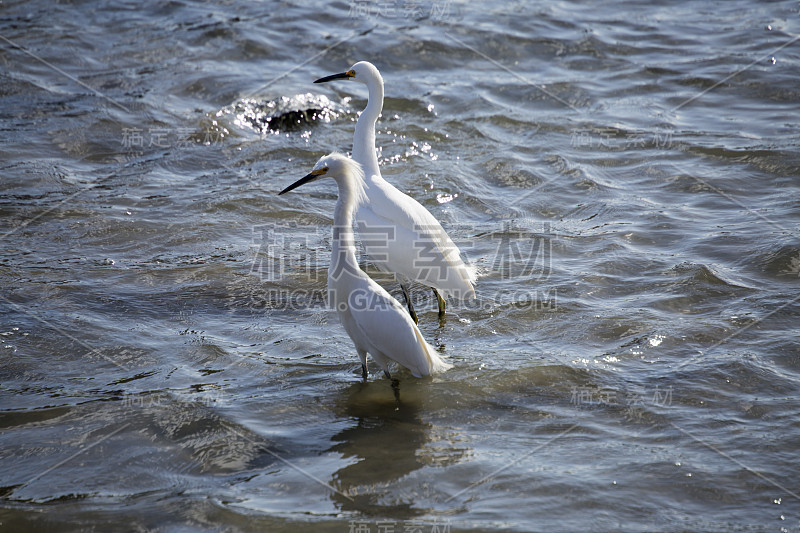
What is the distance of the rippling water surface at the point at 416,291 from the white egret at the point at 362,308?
0.26 meters

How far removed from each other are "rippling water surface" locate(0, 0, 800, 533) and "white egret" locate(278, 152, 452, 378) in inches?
10.1

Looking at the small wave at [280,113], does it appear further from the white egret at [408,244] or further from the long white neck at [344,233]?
the long white neck at [344,233]

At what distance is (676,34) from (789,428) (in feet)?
34.4

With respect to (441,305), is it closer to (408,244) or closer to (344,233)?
(408,244)

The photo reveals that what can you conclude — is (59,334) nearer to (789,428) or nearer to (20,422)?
(20,422)

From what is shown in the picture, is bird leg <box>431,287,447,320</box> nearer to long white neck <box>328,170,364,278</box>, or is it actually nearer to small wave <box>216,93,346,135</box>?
long white neck <box>328,170,364,278</box>

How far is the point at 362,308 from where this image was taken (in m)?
4.79

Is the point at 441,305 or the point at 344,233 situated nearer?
the point at 344,233

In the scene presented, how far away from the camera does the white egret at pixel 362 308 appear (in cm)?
473

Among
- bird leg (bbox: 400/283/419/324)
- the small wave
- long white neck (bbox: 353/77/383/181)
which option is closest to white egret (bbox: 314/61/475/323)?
bird leg (bbox: 400/283/419/324)

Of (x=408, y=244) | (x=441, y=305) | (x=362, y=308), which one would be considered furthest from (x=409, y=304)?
(x=362, y=308)

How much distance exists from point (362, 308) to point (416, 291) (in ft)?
6.53

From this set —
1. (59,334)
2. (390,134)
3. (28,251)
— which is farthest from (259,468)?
(390,134)

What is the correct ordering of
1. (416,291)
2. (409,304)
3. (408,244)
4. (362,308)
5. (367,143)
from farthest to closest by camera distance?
1. (416,291)
2. (367,143)
3. (409,304)
4. (408,244)
5. (362,308)
